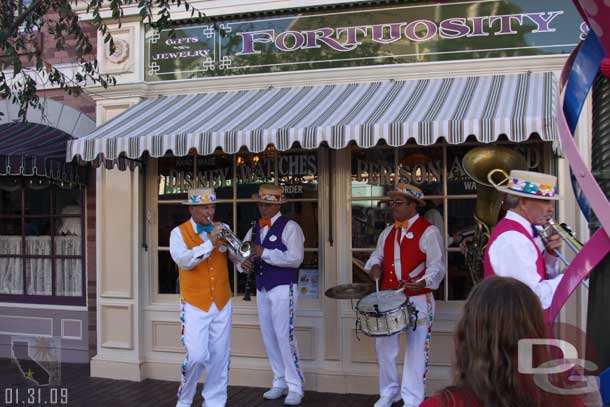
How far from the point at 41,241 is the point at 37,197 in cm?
56

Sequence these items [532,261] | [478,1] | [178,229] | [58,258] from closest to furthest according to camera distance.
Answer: [532,261] → [178,229] → [478,1] → [58,258]

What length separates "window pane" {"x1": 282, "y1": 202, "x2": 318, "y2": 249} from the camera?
21.9ft

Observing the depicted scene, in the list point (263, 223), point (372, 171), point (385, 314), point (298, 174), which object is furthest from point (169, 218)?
point (385, 314)

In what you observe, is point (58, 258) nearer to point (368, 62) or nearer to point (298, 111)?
point (298, 111)

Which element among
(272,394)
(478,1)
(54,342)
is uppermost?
(478,1)

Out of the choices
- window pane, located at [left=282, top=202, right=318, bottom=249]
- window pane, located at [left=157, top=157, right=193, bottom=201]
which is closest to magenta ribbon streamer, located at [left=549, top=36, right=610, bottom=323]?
window pane, located at [left=282, top=202, right=318, bottom=249]

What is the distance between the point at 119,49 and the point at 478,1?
3833 millimetres

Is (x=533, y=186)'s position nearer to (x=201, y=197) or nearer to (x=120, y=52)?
(x=201, y=197)

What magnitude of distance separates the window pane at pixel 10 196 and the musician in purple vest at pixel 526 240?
655 centimetres

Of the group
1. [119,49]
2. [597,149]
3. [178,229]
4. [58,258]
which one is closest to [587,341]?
[597,149]

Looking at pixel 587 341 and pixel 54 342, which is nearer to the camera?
pixel 587 341

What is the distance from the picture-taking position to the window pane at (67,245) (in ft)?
26.0

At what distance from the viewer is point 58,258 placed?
7996 mm

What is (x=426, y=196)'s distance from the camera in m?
6.34
